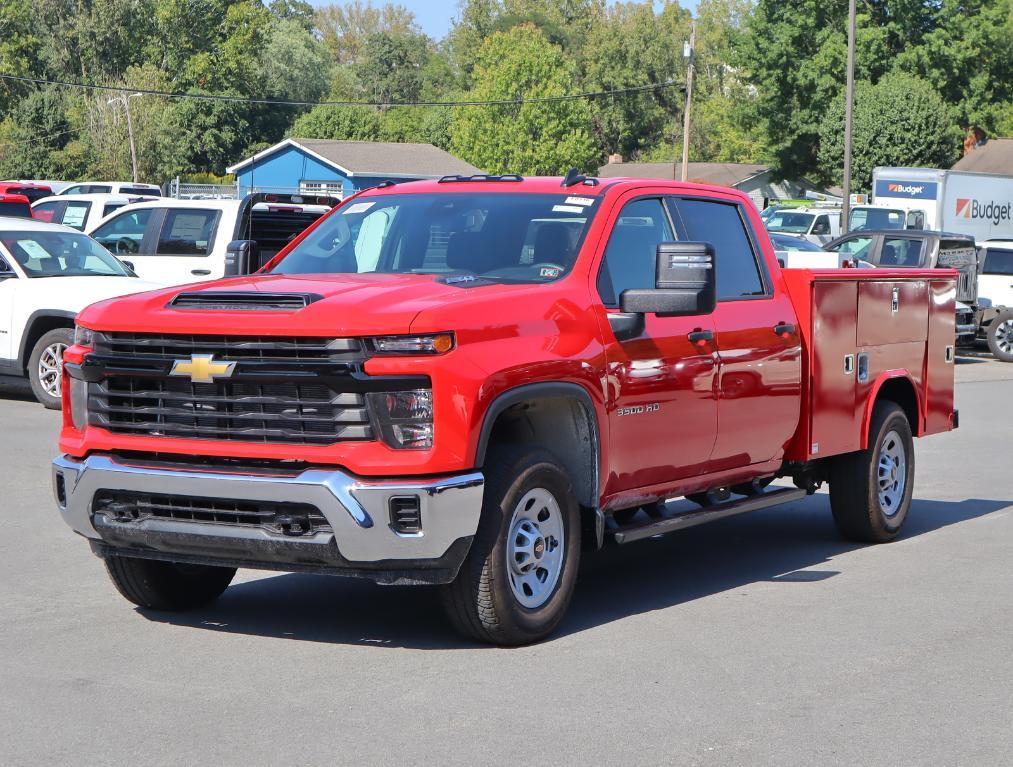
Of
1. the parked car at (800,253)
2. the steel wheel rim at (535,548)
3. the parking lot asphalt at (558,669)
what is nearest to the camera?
the parking lot asphalt at (558,669)

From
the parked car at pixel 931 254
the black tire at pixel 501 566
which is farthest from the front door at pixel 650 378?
the parked car at pixel 931 254

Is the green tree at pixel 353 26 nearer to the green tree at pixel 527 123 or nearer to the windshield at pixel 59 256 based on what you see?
the green tree at pixel 527 123

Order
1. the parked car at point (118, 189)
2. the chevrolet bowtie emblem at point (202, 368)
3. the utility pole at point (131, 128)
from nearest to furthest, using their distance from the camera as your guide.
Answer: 1. the chevrolet bowtie emblem at point (202, 368)
2. the parked car at point (118, 189)
3. the utility pole at point (131, 128)

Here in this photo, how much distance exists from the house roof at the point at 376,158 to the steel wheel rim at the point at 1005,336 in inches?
1826

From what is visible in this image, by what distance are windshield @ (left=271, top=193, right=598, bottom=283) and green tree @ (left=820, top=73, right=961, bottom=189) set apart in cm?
5490

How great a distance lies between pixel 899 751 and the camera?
5215mm

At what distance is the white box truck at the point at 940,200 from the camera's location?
1512 inches

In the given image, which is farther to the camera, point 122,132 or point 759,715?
point 122,132

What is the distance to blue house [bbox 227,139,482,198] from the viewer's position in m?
72.6

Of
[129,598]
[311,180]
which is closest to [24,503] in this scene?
[129,598]

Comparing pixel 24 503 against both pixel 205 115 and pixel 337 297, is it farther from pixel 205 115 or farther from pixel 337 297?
pixel 205 115

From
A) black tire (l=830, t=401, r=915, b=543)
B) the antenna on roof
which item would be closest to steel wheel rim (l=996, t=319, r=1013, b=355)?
black tire (l=830, t=401, r=915, b=543)

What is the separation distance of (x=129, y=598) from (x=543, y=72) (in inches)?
3217

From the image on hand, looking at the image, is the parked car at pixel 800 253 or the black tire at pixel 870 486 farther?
the parked car at pixel 800 253
